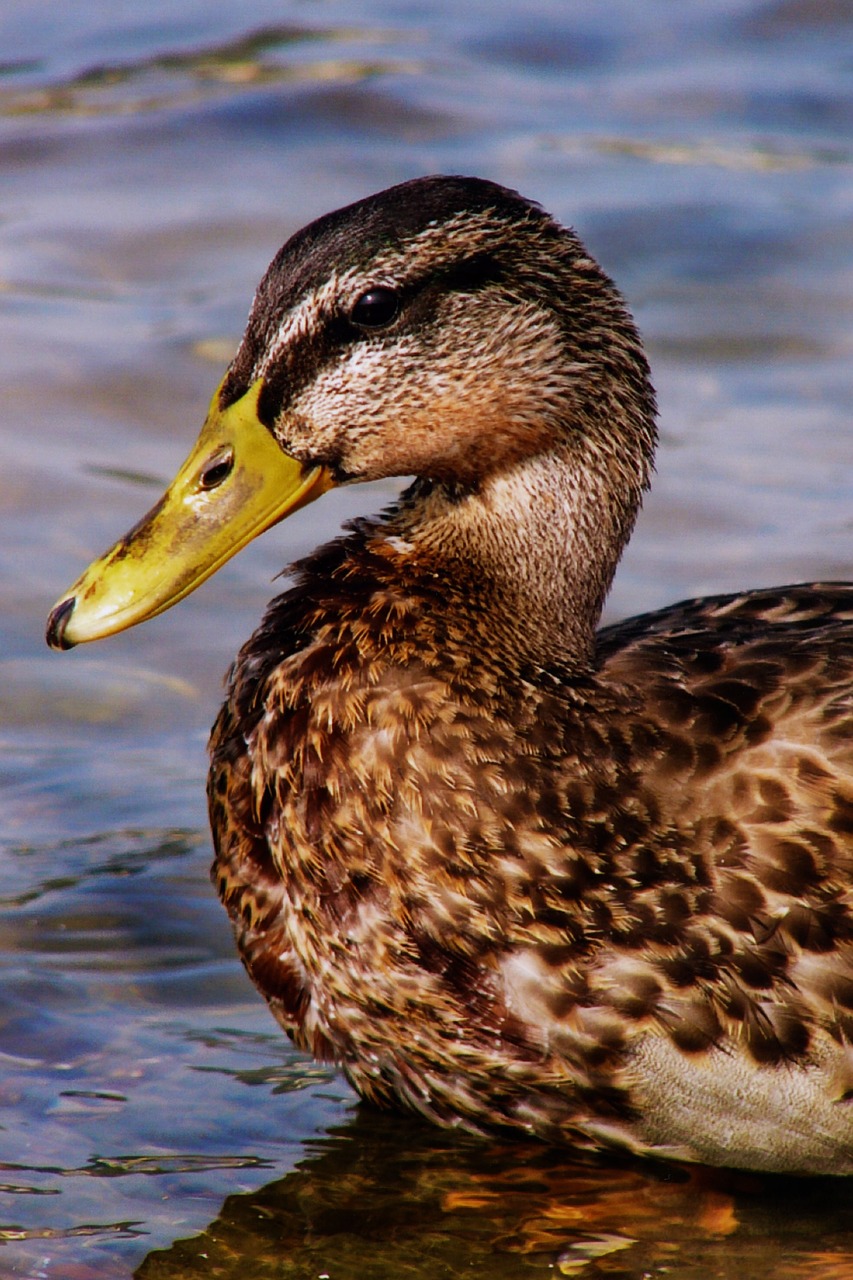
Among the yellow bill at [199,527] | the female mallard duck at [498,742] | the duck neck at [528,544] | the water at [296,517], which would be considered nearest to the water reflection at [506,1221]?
the water at [296,517]

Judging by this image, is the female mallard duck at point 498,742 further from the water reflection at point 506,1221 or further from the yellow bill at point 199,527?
the water reflection at point 506,1221

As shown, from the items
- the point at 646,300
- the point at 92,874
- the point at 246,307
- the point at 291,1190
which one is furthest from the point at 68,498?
the point at 291,1190

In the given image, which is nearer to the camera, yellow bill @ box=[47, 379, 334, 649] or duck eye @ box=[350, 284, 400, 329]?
duck eye @ box=[350, 284, 400, 329]

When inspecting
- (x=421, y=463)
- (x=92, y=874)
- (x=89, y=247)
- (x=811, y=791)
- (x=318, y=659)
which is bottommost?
(x=92, y=874)

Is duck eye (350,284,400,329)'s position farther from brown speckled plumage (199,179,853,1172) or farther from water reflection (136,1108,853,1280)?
Answer: water reflection (136,1108,853,1280)

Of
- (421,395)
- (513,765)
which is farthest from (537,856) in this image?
(421,395)

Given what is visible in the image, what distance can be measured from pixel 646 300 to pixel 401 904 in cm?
595

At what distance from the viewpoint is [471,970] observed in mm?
4789

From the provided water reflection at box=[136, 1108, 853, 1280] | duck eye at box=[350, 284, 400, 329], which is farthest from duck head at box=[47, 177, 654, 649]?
water reflection at box=[136, 1108, 853, 1280]

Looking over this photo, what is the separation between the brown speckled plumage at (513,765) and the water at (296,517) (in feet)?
0.87

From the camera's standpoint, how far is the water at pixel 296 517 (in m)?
4.93

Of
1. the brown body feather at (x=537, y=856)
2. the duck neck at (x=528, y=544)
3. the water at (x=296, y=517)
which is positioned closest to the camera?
the brown body feather at (x=537, y=856)

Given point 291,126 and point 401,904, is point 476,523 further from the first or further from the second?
point 291,126

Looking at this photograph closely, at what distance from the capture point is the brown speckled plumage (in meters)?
4.74
